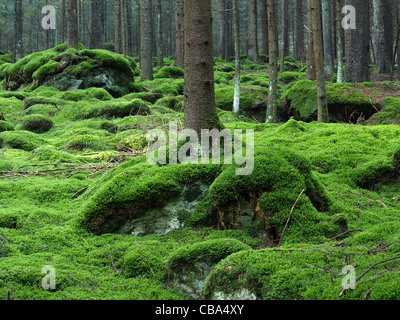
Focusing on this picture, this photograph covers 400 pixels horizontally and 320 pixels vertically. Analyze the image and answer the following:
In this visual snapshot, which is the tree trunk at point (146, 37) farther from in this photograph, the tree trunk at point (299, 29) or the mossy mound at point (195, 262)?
the mossy mound at point (195, 262)

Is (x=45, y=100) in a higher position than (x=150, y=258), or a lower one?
higher

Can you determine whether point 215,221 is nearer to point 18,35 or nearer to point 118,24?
point 118,24

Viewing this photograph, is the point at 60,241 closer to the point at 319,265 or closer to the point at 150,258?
the point at 150,258

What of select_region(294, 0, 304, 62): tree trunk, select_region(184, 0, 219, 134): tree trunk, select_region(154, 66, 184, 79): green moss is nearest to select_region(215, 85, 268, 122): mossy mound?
select_region(154, 66, 184, 79): green moss

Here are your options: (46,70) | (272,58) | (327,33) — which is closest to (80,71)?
(46,70)

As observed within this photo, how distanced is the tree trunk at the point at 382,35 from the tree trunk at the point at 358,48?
5.44 metres

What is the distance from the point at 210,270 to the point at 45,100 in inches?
416

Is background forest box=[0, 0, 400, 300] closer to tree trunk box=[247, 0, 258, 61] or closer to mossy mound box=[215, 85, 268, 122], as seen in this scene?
mossy mound box=[215, 85, 268, 122]

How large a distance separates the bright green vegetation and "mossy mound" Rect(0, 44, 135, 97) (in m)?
7.16

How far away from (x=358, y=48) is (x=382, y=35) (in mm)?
6958

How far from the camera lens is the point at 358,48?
11.8 m

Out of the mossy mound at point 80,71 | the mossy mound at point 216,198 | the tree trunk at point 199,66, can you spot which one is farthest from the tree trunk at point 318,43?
the mossy mound at point 80,71

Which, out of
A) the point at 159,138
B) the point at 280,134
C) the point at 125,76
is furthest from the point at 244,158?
the point at 125,76

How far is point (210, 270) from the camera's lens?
3297mm
